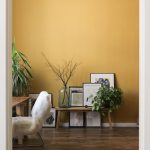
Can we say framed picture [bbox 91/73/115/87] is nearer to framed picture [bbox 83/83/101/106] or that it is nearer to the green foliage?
framed picture [bbox 83/83/101/106]

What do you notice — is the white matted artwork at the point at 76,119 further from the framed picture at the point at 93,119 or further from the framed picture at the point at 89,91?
the framed picture at the point at 89,91

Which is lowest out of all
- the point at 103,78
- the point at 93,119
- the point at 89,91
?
the point at 93,119

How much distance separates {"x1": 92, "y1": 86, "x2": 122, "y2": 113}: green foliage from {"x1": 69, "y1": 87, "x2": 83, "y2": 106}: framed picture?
39 cm

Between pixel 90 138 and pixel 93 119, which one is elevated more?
pixel 93 119

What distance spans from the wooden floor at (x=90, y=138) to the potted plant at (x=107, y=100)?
416mm

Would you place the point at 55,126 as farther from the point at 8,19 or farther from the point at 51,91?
the point at 8,19

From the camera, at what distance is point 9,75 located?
206cm

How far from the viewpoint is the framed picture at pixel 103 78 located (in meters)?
6.24

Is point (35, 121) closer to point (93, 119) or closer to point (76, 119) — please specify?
Answer: point (76, 119)

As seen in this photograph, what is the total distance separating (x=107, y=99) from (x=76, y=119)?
0.81m

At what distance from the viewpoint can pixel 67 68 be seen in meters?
6.30
